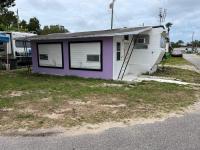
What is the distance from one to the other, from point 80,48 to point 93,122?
882 centimetres

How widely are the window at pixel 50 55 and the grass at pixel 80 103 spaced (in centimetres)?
474

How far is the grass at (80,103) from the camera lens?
21.3 ft

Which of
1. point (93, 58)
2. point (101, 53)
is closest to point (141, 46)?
point (101, 53)

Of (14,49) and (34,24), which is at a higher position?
(34,24)

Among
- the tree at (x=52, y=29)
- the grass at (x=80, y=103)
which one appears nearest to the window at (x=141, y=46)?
the grass at (x=80, y=103)

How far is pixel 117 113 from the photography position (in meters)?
7.05

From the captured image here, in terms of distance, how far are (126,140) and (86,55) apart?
9.67 meters

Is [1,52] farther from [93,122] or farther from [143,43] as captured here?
[93,122]

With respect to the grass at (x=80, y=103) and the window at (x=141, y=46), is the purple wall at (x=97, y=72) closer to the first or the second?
the grass at (x=80, y=103)

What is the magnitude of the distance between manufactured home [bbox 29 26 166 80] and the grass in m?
3.02

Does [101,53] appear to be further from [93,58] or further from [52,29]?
[52,29]

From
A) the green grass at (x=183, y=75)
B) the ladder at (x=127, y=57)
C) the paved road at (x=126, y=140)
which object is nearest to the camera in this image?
the paved road at (x=126, y=140)

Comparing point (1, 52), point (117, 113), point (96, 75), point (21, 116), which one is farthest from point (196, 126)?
point (1, 52)

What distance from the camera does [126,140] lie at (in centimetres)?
517
